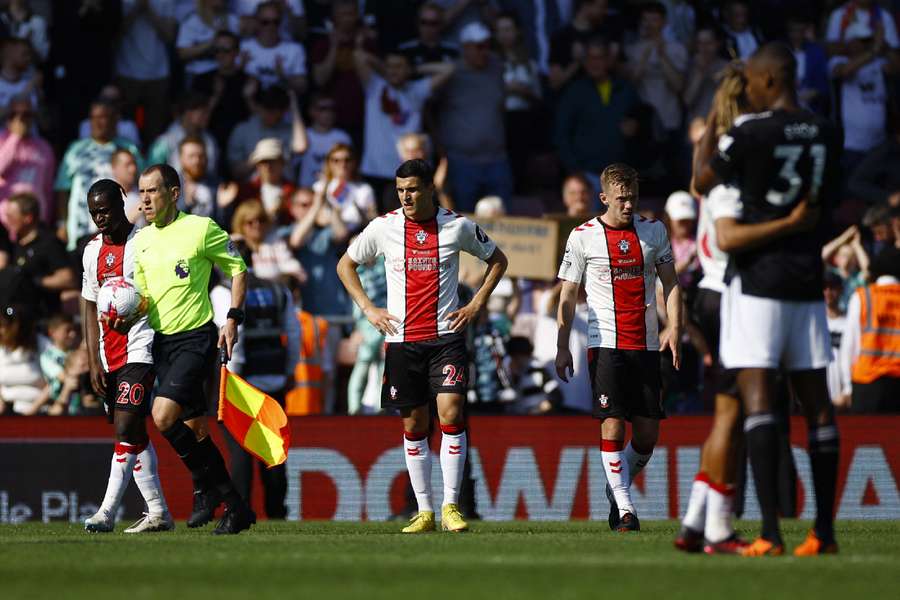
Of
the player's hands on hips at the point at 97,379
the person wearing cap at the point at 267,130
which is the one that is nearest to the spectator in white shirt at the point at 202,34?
the person wearing cap at the point at 267,130

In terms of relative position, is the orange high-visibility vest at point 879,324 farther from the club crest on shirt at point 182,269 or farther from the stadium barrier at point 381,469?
the club crest on shirt at point 182,269

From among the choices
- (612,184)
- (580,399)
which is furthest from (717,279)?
(580,399)

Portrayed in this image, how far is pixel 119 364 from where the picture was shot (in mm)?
11445

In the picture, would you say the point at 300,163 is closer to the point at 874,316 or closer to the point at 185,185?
the point at 185,185

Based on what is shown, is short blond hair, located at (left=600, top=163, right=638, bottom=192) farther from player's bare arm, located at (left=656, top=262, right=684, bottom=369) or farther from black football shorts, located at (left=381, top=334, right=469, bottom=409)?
black football shorts, located at (left=381, top=334, right=469, bottom=409)

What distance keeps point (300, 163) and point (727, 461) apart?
11195 millimetres

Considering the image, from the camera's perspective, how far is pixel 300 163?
18.9 m

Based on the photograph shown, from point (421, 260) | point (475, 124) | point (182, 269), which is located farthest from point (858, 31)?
point (182, 269)

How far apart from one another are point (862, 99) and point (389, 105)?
5.69 meters

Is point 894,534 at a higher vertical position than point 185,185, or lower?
lower

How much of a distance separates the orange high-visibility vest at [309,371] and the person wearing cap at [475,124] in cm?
338

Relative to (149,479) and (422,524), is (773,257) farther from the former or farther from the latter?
(149,479)

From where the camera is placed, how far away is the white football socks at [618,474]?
11.6 m

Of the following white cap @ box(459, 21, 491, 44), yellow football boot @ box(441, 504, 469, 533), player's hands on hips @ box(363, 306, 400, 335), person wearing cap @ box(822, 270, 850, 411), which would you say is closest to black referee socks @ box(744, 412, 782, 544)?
yellow football boot @ box(441, 504, 469, 533)
